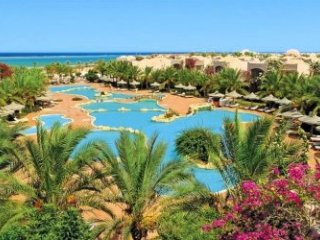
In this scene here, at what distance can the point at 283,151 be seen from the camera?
551 inches

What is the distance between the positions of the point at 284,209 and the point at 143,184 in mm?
4454

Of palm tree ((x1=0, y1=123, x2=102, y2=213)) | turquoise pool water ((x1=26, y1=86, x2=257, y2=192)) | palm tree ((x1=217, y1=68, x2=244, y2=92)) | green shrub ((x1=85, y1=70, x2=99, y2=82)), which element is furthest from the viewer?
green shrub ((x1=85, y1=70, x2=99, y2=82))

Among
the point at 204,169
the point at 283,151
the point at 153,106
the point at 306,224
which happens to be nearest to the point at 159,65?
the point at 153,106

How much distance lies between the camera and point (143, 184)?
40.4ft

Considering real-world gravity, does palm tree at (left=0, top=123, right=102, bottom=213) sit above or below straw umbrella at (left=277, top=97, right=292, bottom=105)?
above

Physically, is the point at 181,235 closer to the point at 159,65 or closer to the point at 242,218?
the point at 242,218

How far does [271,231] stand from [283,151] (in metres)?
5.89

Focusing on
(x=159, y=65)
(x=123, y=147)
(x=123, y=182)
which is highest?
(x=123, y=147)

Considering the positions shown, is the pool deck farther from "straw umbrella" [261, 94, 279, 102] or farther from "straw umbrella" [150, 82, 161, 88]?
"straw umbrella" [261, 94, 279, 102]

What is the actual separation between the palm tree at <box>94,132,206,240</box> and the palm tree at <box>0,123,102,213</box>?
0.68m

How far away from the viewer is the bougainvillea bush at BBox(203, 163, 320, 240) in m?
9.05

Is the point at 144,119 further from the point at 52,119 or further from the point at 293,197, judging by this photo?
the point at 293,197

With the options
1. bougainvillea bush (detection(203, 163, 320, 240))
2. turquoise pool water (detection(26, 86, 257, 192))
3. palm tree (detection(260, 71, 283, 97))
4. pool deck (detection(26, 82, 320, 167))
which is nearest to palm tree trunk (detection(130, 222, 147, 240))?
bougainvillea bush (detection(203, 163, 320, 240))

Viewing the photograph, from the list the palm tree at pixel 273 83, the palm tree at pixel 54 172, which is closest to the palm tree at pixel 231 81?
the palm tree at pixel 273 83
